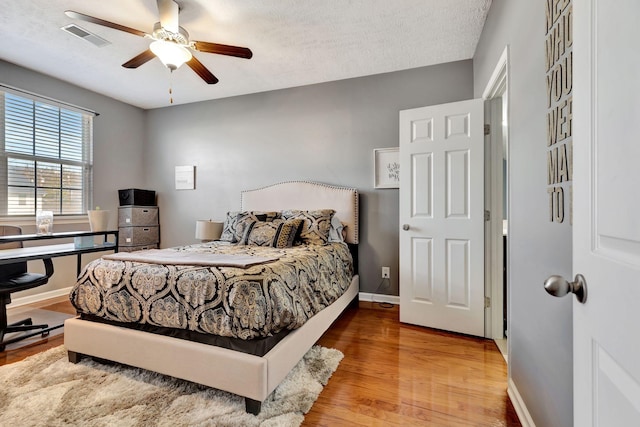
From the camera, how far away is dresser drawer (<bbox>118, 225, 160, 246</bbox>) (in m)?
3.97

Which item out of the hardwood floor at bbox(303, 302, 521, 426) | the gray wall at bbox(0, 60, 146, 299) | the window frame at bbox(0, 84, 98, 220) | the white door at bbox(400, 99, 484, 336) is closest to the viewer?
the hardwood floor at bbox(303, 302, 521, 426)

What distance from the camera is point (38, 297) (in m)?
3.27

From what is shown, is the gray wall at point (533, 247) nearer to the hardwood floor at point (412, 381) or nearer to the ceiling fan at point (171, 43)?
the hardwood floor at point (412, 381)

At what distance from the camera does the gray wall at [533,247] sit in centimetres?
109

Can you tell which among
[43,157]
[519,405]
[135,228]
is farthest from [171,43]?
[519,405]

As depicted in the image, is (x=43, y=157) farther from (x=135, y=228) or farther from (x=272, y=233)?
(x=272, y=233)

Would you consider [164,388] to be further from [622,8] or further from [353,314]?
[622,8]

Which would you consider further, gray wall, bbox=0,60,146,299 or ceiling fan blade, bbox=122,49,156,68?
gray wall, bbox=0,60,146,299

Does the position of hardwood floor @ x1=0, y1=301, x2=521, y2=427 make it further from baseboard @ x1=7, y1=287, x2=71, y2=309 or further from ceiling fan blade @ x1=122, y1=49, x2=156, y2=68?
ceiling fan blade @ x1=122, y1=49, x2=156, y2=68

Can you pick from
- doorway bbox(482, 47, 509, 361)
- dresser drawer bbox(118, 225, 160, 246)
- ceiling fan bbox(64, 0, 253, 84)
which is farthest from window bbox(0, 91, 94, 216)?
doorway bbox(482, 47, 509, 361)

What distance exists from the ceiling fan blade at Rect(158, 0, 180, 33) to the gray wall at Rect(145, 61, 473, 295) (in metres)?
1.68

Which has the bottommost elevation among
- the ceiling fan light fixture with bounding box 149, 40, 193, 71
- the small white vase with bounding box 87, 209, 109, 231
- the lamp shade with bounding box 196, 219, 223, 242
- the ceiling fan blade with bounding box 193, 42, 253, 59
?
the lamp shade with bounding box 196, 219, 223, 242

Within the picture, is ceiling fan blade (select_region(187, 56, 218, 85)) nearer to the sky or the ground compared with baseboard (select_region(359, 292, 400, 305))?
nearer to the sky

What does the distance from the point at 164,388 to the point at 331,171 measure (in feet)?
8.53
